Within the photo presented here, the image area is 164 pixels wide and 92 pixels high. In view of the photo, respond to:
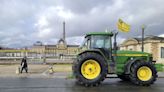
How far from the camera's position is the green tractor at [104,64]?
15133mm

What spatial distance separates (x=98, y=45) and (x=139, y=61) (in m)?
2.35

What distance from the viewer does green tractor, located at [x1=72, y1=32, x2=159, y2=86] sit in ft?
49.6

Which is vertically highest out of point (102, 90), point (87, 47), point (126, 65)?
point (87, 47)

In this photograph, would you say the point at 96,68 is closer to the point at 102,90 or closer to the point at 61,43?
the point at 102,90

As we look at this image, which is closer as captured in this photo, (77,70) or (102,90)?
(102,90)

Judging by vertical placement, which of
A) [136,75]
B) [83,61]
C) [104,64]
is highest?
[83,61]

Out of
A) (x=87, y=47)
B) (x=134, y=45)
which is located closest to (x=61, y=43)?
(x=134, y=45)

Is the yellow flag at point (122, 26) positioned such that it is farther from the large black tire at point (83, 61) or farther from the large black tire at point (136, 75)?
the large black tire at point (83, 61)

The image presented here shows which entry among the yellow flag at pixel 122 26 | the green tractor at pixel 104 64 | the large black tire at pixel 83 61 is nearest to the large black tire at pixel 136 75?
the green tractor at pixel 104 64

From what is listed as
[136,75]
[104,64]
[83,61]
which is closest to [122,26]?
[136,75]

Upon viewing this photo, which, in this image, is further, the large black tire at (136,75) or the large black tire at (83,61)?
the large black tire at (136,75)

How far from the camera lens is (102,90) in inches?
515

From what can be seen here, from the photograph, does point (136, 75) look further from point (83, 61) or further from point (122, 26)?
point (122, 26)

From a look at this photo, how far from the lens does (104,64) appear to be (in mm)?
15141
